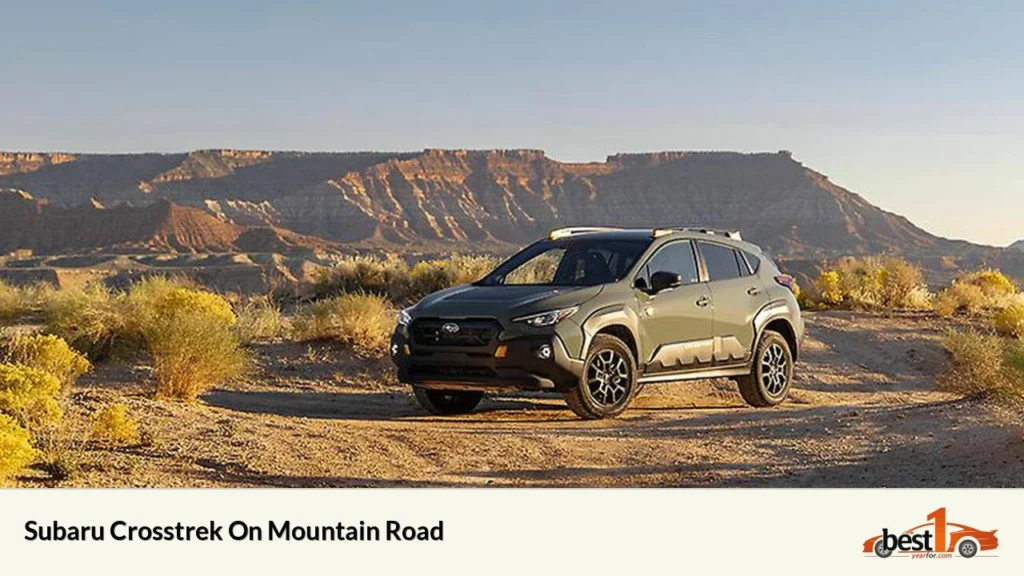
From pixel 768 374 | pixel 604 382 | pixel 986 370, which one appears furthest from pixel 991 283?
pixel 604 382

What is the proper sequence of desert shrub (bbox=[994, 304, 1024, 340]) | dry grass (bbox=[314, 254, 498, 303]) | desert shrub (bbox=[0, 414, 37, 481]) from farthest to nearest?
dry grass (bbox=[314, 254, 498, 303]), desert shrub (bbox=[994, 304, 1024, 340]), desert shrub (bbox=[0, 414, 37, 481])

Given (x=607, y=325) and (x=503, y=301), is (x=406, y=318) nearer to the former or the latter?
(x=503, y=301)

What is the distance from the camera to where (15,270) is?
7950cm

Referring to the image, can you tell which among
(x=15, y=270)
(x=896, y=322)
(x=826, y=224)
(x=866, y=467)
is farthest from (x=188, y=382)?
(x=826, y=224)

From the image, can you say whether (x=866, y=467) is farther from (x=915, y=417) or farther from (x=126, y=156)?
(x=126, y=156)

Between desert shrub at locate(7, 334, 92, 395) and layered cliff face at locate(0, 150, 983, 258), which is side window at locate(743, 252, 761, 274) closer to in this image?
desert shrub at locate(7, 334, 92, 395)

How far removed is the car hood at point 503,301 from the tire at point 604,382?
464 mm

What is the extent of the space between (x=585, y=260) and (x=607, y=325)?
1.07 metres

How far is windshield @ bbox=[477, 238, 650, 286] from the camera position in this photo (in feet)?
40.5

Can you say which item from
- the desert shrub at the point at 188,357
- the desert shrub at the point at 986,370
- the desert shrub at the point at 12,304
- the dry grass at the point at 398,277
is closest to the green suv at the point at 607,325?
the desert shrub at the point at 986,370

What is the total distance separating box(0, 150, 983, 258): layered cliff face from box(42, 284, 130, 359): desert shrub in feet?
359

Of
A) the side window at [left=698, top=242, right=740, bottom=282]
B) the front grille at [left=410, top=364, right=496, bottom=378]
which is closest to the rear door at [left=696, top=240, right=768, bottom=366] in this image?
the side window at [left=698, top=242, right=740, bottom=282]
